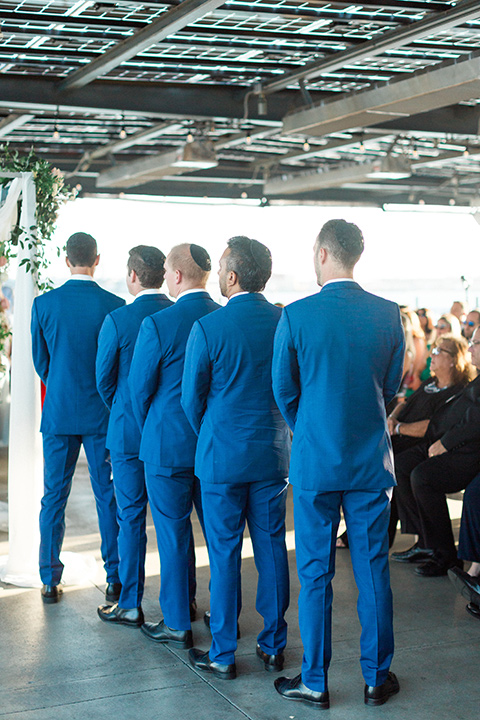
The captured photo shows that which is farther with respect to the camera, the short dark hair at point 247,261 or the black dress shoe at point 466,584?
the black dress shoe at point 466,584

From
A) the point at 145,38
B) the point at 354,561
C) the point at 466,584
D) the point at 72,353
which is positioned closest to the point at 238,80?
the point at 145,38

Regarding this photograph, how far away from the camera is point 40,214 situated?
4.55 m

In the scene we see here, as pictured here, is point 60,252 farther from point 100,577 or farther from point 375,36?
point 375,36

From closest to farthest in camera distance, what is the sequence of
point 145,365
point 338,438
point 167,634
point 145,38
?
point 338,438 < point 145,365 < point 167,634 < point 145,38

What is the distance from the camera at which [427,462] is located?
4684mm

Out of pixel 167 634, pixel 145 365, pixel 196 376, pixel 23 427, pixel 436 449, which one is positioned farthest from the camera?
pixel 436 449

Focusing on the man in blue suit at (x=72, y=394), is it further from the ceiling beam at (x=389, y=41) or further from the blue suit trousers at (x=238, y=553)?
the ceiling beam at (x=389, y=41)

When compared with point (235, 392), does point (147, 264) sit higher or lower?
higher

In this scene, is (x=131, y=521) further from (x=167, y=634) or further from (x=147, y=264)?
(x=147, y=264)

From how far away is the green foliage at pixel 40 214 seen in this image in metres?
4.51

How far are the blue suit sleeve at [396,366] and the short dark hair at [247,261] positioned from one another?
55 cm

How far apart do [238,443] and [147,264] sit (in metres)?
1.03

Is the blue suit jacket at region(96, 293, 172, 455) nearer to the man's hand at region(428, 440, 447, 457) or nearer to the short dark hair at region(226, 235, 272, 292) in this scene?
the short dark hair at region(226, 235, 272, 292)

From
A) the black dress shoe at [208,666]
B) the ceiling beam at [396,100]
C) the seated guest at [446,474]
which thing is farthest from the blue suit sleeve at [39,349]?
the ceiling beam at [396,100]
